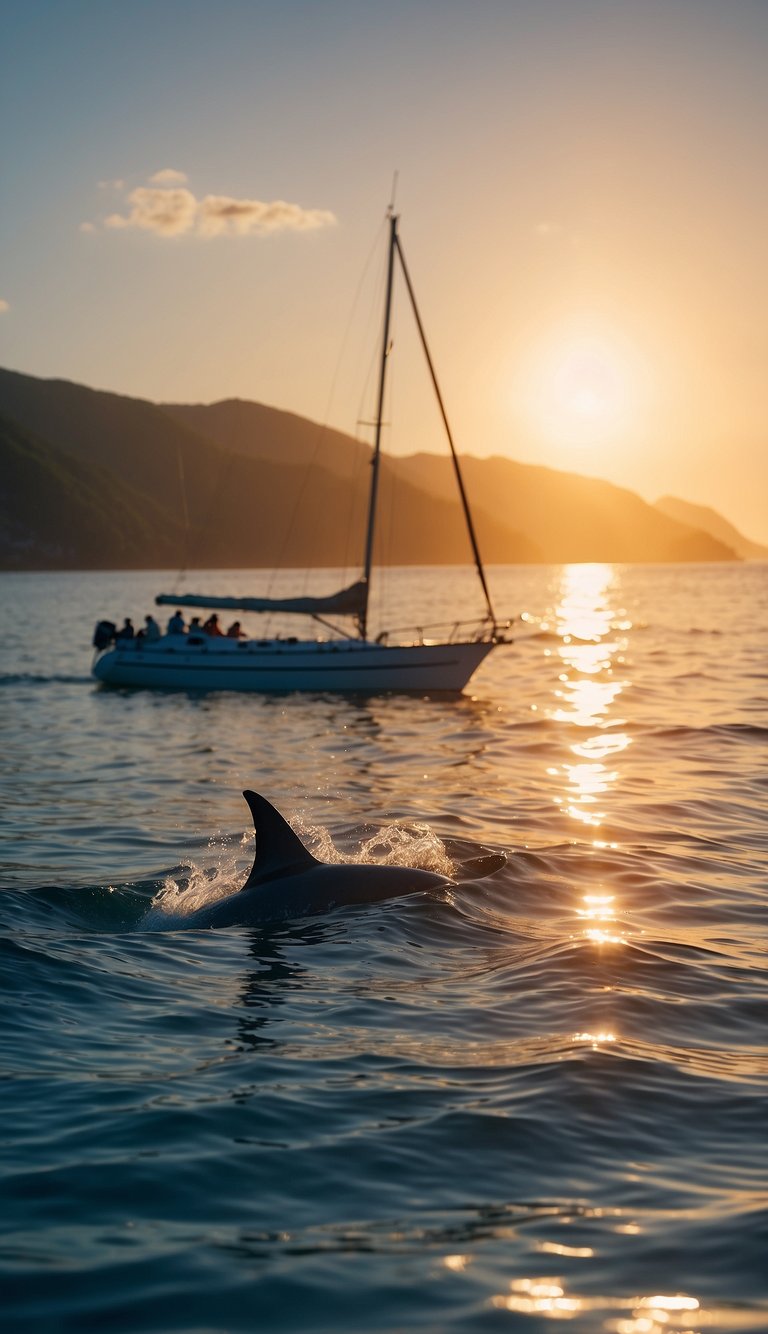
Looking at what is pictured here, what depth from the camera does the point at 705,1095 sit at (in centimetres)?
810

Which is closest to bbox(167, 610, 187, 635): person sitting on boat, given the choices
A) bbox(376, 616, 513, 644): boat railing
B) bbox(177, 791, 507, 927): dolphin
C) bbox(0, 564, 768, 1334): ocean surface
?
bbox(376, 616, 513, 644): boat railing

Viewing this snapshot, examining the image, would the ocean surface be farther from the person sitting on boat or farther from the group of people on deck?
the person sitting on boat

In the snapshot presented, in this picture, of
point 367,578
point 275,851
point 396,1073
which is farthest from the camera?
point 367,578

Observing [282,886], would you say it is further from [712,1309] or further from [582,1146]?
[712,1309]

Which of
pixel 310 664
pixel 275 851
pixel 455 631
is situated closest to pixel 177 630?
pixel 310 664

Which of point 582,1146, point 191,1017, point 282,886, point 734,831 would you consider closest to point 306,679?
point 734,831

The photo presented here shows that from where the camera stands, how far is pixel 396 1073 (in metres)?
8.48

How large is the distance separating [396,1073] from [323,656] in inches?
1322

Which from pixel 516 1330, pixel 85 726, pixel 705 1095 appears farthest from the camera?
pixel 85 726

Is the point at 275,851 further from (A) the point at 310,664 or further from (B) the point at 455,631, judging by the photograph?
(B) the point at 455,631

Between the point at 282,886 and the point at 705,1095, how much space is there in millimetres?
5479

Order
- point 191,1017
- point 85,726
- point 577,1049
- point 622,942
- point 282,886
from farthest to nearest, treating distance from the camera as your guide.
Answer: point 85,726 → point 282,886 → point 622,942 → point 191,1017 → point 577,1049

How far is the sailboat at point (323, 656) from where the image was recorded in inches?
1642

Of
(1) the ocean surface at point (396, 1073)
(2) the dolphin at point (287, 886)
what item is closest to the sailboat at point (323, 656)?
(1) the ocean surface at point (396, 1073)
